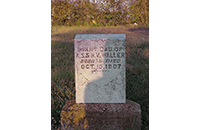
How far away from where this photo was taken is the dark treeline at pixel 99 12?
404 inches

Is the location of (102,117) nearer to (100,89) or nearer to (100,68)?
(100,89)

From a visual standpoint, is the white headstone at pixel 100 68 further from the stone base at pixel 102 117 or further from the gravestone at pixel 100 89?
the stone base at pixel 102 117

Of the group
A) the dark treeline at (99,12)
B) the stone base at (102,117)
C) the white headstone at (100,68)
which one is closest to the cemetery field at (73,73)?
the stone base at (102,117)

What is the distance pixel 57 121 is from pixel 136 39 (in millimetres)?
4934

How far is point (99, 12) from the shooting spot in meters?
10.3

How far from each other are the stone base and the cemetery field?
0.28m

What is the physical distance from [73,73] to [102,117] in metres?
1.94

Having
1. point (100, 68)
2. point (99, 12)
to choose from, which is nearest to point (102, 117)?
point (100, 68)

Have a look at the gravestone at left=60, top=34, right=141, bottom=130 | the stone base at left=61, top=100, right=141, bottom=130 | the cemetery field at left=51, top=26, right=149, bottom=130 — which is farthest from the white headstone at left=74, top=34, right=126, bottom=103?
the cemetery field at left=51, top=26, right=149, bottom=130

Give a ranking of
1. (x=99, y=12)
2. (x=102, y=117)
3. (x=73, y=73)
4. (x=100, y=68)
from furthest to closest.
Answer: (x=99, y=12) < (x=73, y=73) < (x=100, y=68) < (x=102, y=117)

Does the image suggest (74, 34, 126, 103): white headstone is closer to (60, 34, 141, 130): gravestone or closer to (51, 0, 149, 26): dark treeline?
(60, 34, 141, 130): gravestone

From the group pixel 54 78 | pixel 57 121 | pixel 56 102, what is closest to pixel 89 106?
pixel 57 121

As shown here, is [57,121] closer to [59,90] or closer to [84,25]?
[59,90]

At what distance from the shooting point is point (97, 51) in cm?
310
